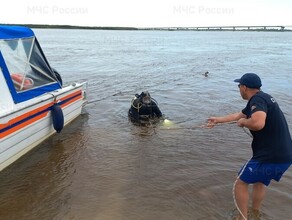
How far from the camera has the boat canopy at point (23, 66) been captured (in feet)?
22.0

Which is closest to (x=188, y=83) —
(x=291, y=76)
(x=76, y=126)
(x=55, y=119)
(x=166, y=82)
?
(x=166, y=82)

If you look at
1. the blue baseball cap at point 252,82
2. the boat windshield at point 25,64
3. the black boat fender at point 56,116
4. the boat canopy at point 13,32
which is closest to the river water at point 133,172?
the black boat fender at point 56,116

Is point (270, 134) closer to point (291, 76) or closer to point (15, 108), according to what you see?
point (15, 108)

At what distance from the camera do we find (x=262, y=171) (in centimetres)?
416

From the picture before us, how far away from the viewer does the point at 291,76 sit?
19594mm

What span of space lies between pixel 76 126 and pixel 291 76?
14.9 m

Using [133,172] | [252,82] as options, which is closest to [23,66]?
[133,172]

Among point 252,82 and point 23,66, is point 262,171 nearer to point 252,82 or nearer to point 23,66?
point 252,82

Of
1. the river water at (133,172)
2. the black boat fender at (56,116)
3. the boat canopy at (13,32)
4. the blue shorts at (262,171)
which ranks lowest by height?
the river water at (133,172)

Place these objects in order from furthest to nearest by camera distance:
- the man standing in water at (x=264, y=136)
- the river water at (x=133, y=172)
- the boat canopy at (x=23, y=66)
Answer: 1. the boat canopy at (x=23, y=66)
2. the river water at (x=133, y=172)
3. the man standing in water at (x=264, y=136)

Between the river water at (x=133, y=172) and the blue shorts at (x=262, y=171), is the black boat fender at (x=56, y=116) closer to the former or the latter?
the river water at (x=133, y=172)

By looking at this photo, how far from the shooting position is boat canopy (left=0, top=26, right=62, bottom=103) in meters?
6.69

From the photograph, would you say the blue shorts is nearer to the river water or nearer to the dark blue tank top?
the dark blue tank top

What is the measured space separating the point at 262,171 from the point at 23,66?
18.0 feet
